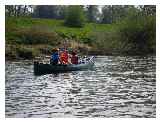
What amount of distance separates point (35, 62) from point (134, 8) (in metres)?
2.84

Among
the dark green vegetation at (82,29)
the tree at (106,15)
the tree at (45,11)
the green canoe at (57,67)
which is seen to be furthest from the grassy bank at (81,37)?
the green canoe at (57,67)

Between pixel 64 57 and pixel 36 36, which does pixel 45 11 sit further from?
pixel 64 57

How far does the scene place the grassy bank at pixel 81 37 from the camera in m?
13.2

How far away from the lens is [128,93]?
13.0 metres

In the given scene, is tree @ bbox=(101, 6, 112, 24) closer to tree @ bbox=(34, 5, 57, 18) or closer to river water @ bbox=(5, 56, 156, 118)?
river water @ bbox=(5, 56, 156, 118)

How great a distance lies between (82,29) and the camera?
43.4 ft

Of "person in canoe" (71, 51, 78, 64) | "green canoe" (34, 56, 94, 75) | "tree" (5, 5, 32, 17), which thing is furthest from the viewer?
"green canoe" (34, 56, 94, 75)

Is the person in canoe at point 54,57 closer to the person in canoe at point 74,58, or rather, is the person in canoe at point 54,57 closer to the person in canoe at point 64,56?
the person in canoe at point 64,56

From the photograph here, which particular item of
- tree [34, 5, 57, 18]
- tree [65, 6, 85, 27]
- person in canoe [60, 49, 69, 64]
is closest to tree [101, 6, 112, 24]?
tree [65, 6, 85, 27]

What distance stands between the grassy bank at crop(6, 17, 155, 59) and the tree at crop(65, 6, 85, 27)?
11 centimetres

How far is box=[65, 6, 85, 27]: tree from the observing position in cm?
1299

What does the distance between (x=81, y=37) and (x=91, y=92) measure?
1224 millimetres

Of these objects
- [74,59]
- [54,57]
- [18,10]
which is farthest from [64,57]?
[18,10]
